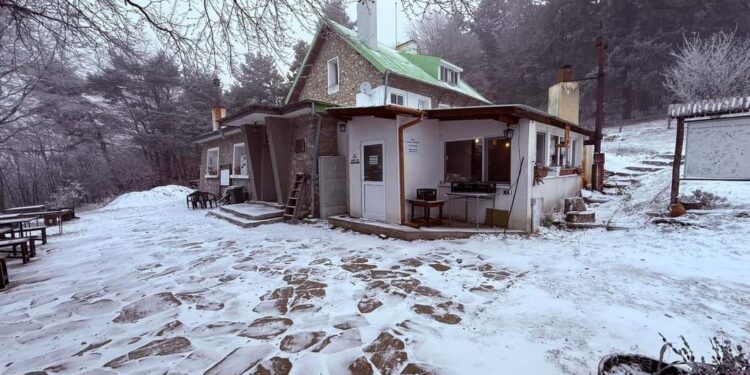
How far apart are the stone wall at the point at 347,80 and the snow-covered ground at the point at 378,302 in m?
7.24

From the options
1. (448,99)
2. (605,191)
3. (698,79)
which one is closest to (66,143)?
(448,99)

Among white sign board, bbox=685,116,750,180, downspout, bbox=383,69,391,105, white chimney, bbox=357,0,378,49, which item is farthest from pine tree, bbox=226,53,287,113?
white sign board, bbox=685,116,750,180

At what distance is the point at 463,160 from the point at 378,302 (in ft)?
15.6

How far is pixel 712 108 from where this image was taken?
6.10 m

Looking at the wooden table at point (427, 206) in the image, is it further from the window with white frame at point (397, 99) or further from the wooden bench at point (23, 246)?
the wooden bench at point (23, 246)

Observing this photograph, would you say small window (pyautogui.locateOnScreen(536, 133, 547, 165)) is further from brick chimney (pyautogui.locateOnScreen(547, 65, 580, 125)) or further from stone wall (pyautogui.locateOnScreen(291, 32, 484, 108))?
stone wall (pyautogui.locateOnScreen(291, 32, 484, 108))

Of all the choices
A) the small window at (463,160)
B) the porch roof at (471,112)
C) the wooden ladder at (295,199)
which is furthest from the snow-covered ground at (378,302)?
the porch roof at (471,112)

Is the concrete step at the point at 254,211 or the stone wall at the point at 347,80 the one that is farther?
the stone wall at the point at 347,80

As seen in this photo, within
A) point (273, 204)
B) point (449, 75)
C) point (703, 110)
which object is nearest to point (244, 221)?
point (273, 204)

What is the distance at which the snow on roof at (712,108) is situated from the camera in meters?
5.83

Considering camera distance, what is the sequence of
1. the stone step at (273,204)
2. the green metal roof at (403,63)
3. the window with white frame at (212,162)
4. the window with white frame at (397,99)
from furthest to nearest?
1. the window with white frame at (212,162)
2. the window with white frame at (397,99)
3. the green metal roof at (403,63)
4. the stone step at (273,204)

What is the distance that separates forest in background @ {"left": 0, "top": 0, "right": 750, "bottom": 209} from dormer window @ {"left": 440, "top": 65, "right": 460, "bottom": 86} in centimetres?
218

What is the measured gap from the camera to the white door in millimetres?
7375

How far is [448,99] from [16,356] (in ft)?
46.2
